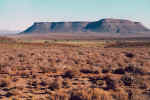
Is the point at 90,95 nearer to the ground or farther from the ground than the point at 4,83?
farther from the ground

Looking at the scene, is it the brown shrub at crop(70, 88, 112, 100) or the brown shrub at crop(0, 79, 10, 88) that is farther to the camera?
the brown shrub at crop(0, 79, 10, 88)

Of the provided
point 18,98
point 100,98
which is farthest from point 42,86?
point 100,98

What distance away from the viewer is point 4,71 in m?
14.8

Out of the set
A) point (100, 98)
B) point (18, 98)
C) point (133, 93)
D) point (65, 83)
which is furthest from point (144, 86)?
point (18, 98)

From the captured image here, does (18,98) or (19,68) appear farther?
(19,68)

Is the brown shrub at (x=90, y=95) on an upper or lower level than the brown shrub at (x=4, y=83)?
upper

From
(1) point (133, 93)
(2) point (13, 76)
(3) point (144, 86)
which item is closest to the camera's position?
(1) point (133, 93)

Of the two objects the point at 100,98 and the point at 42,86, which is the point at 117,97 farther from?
the point at 42,86

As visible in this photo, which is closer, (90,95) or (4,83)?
(90,95)

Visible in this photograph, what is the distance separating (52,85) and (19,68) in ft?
23.2

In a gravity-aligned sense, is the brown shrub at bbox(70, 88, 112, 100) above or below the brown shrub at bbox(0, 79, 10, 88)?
above

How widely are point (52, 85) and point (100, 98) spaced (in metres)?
3.84

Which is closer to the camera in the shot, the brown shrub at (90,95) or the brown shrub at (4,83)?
the brown shrub at (90,95)

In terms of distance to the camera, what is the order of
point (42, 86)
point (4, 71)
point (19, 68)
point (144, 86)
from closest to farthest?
point (144, 86) < point (42, 86) < point (4, 71) < point (19, 68)
